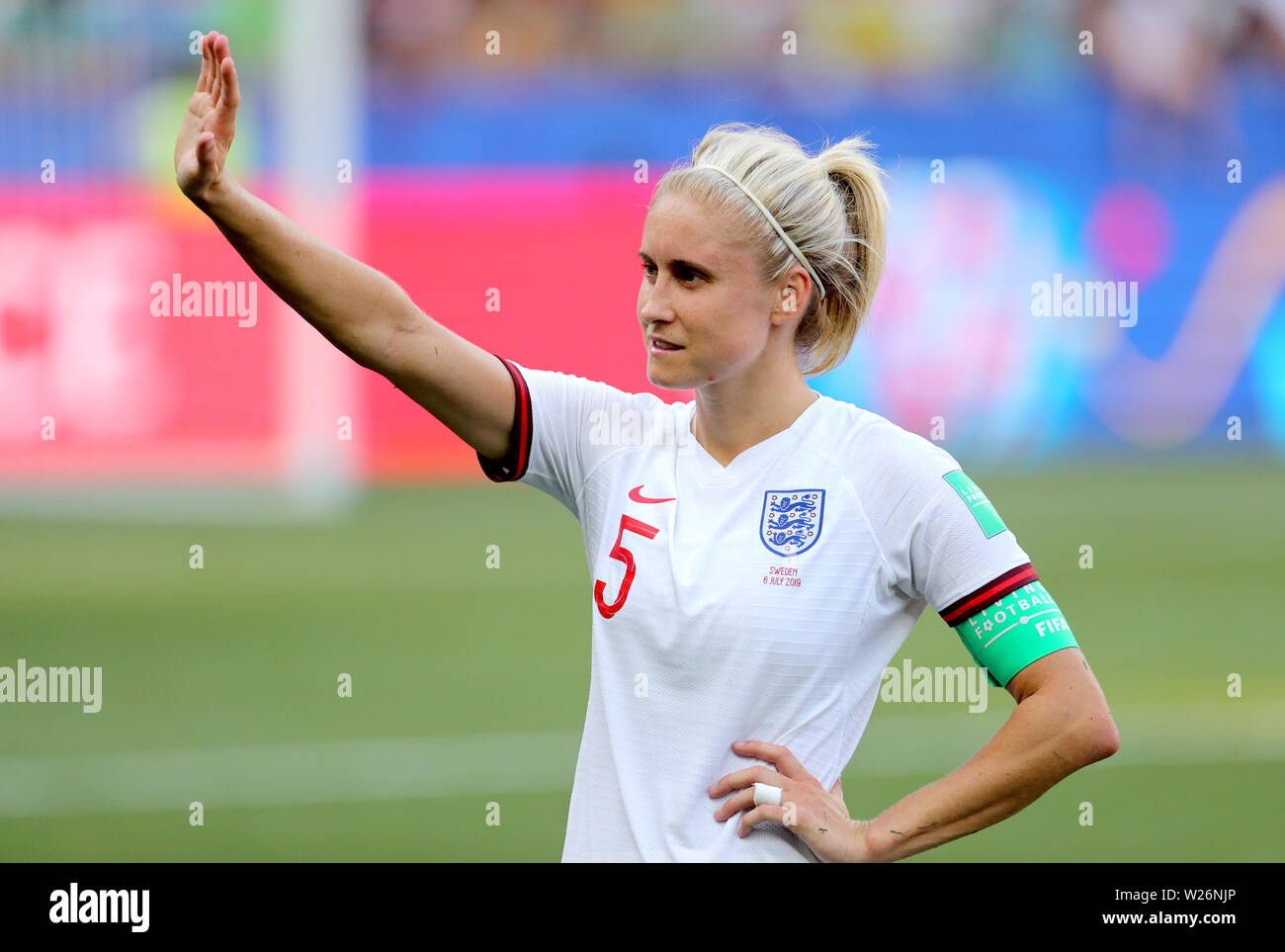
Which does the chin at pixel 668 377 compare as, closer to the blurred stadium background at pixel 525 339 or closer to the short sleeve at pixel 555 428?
the short sleeve at pixel 555 428

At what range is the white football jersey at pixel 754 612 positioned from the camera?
99.9 inches

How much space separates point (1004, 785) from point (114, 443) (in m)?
14.2

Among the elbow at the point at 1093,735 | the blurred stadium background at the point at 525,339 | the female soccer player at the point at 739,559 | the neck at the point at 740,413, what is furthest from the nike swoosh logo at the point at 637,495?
the blurred stadium background at the point at 525,339

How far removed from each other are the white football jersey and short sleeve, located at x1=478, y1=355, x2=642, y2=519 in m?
0.15

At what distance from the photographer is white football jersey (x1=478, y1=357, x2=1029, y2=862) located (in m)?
2.54

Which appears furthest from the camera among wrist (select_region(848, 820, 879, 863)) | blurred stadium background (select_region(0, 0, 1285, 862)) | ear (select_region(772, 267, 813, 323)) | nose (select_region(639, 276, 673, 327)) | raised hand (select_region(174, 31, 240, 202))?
blurred stadium background (select_region(0, 0, 1285, 862))

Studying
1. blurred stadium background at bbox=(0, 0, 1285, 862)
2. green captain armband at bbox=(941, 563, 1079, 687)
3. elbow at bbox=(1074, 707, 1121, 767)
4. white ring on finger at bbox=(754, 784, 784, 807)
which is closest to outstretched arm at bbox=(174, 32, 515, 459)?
white ring on finger at bbox=(754, 784, 784, 807)

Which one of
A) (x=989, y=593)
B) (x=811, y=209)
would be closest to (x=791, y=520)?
(x=989, y=593)

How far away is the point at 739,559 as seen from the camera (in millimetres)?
2592

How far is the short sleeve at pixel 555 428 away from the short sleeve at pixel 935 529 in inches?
19.7

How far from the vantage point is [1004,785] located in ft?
8.38

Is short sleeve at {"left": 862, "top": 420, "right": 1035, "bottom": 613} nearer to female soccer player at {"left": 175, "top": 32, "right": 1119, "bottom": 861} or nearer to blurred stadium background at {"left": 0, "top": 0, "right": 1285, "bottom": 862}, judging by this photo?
female soccer player at {"left": 175, "top": 32, "right": 1119, "bottom": 861}

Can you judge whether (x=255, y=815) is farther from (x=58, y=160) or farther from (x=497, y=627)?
(x=58, y=160)
